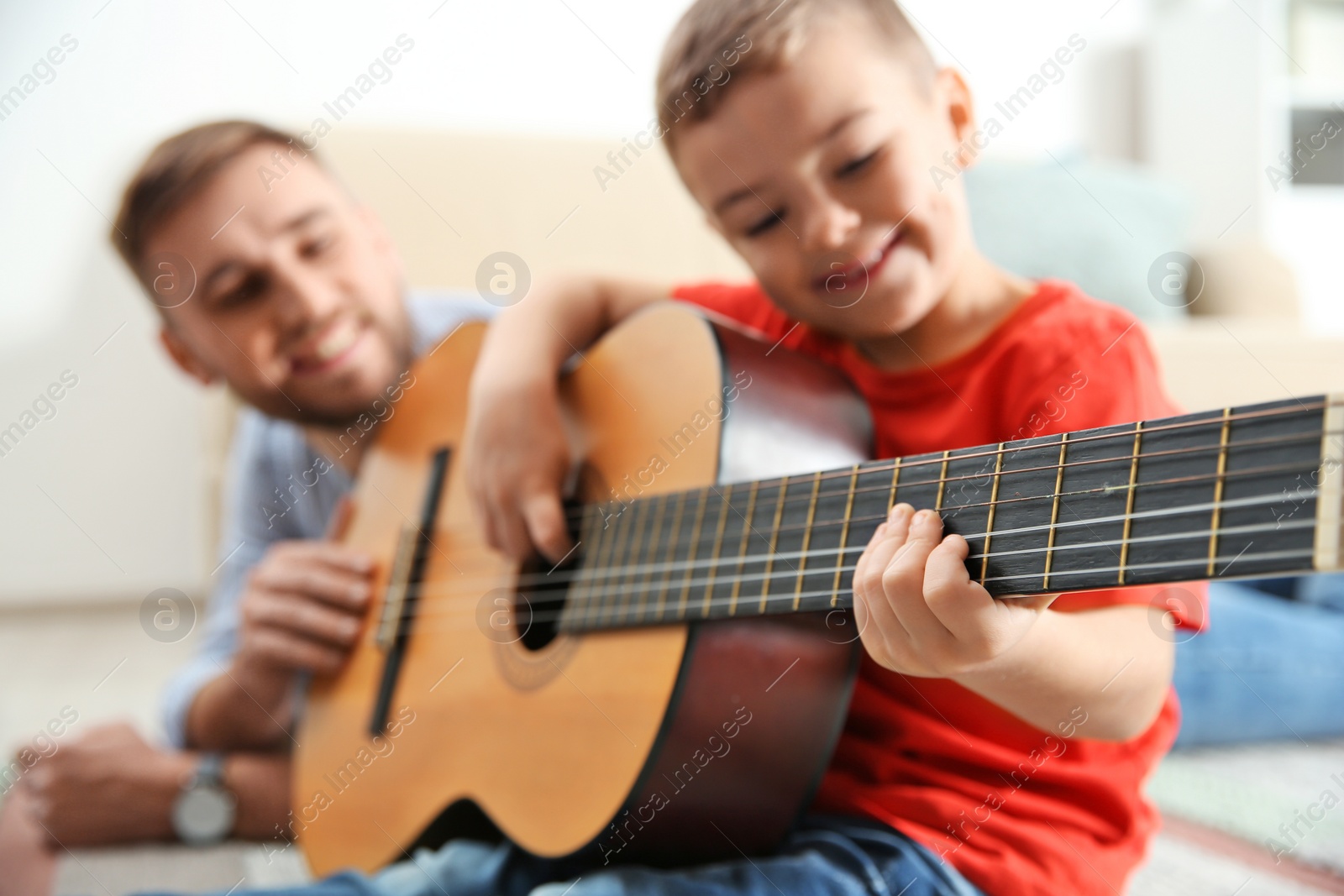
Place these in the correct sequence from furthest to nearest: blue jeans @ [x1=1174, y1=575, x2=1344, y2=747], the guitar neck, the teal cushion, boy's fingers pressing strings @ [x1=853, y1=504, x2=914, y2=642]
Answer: blue jeans @ [x1=1174, y1=575, x2=1344, y2=747]
the teal cushion
boy's fingers pressing strings @ [x1=853, y1=504, x2=914, y2=642]
the guitar neck

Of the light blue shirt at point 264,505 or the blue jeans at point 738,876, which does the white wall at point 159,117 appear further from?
the blue jeans at point 738,876

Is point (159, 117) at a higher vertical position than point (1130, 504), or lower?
higher

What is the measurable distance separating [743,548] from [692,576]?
38 millimetres

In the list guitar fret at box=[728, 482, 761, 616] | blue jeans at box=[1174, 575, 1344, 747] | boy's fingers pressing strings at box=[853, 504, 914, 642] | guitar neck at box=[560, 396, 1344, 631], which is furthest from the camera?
blue jeans at box=[1174, 575, 1344, 747]

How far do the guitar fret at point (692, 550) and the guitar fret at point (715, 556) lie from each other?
12mm

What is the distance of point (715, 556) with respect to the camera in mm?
533

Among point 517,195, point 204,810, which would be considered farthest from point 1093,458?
point 517,195

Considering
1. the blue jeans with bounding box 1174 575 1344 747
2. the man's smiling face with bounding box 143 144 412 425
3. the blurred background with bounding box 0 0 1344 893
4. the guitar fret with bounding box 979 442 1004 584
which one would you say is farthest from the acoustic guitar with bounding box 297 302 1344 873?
the blue jeans with bounding box 1174 575 1344 747

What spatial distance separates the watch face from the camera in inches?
32.5

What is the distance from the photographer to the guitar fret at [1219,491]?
323 mm

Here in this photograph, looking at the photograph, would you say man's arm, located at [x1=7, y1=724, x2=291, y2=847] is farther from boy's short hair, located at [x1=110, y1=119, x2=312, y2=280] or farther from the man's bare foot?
boy's short hair, located at [x1=110, y1=119, x2=312, y2=280]

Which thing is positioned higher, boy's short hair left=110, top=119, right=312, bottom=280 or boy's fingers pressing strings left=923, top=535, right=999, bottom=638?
boy's short hair left=110, top=119, right=312, bottom=280

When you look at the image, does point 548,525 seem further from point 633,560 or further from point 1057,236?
point 1057,236

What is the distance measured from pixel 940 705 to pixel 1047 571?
7.2 inches
